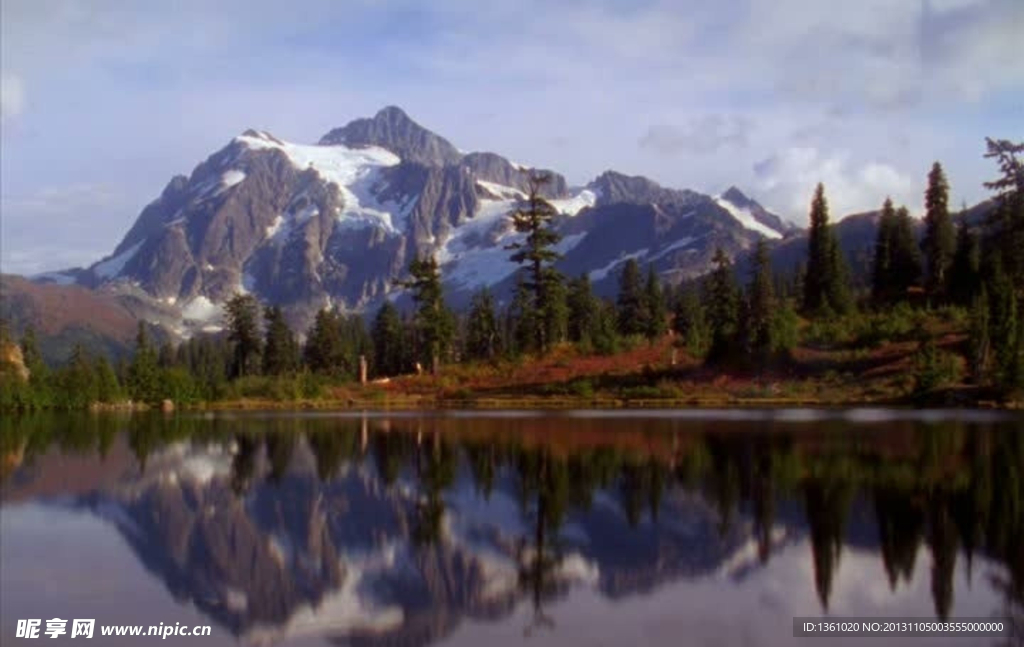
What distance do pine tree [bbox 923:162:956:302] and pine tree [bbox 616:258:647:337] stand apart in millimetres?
30756

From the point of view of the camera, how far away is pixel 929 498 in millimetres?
19109

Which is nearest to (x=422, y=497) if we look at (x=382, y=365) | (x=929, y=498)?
(x=929, y=498)

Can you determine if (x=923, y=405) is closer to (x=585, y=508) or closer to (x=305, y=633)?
(x=585, y=508)

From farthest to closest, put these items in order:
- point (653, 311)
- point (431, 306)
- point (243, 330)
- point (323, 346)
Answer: point (323, 346), point (653, 311), point (243, 330), point (431, 306)

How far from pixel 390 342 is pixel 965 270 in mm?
73427

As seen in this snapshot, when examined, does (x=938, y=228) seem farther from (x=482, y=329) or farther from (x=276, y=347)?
(x=276, y=347)

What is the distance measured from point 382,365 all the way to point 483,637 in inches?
5176

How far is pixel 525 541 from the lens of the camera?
16266mm

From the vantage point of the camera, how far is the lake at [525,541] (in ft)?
38.8

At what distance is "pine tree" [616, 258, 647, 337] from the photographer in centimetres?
11806

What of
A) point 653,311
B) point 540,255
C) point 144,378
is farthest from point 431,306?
point 653,311

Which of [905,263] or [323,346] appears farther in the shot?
Result: [323,346]

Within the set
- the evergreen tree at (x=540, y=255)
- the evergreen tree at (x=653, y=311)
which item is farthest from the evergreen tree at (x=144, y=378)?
the evergreen tree at (x=653, y=311)

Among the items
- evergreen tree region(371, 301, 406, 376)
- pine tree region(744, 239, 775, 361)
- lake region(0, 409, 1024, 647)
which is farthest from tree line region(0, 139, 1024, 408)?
lake region(0, 409, 1024, 647)
